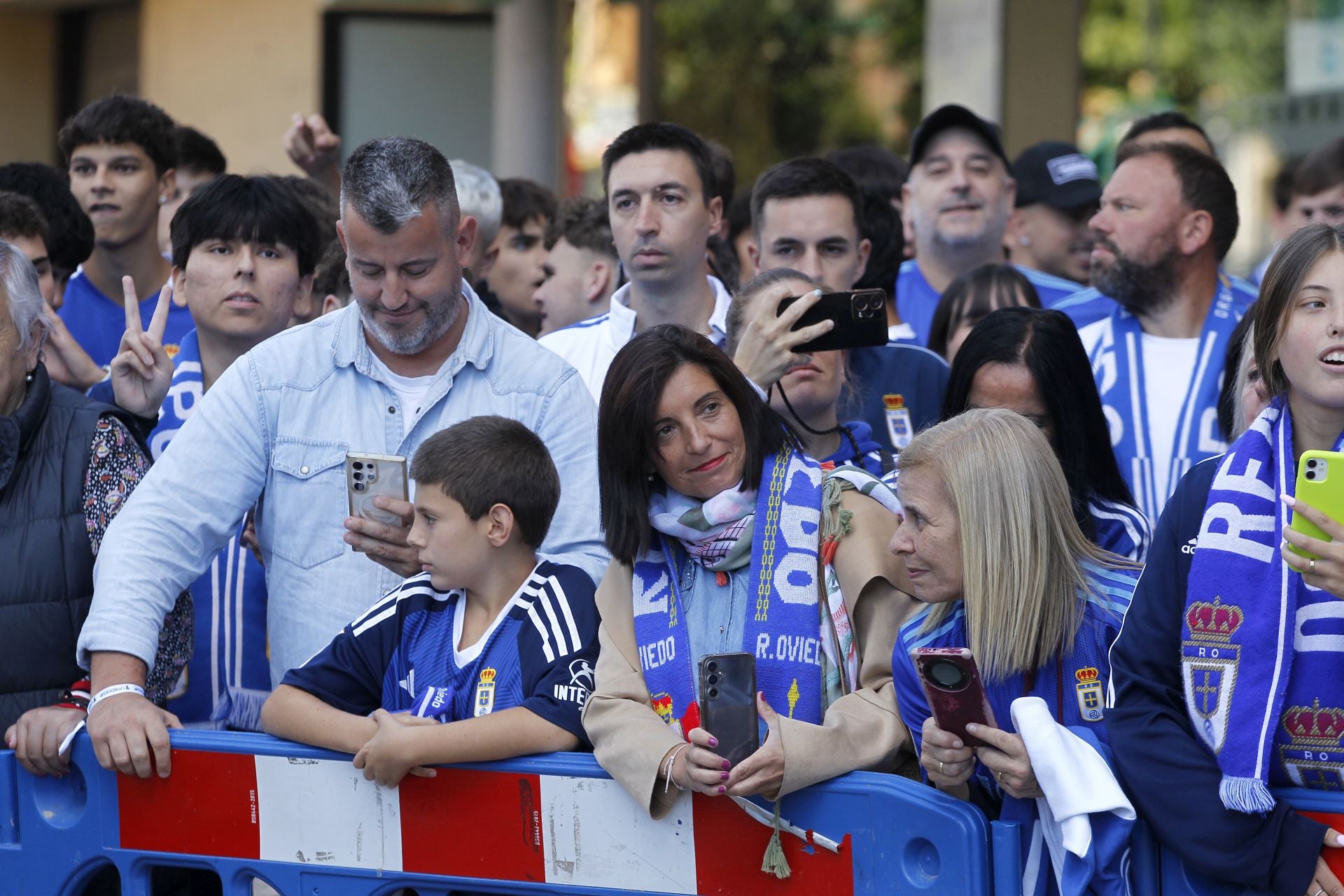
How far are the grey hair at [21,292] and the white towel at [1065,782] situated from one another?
2.56 m

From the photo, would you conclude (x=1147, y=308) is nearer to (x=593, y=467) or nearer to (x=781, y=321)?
(x=781, y=321)

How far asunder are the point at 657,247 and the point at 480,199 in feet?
2.86

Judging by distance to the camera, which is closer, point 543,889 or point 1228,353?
point 543,889

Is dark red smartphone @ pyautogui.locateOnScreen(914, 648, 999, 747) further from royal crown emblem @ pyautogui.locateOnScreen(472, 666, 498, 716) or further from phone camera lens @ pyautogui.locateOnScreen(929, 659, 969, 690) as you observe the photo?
royal crown emblem @ pyautogui.locateOnScreen(472, 666, 498, 716)

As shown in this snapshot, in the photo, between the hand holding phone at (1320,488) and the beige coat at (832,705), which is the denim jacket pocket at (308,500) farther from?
the hand holding phone at (1320,488)

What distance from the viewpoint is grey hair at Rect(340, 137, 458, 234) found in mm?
3768

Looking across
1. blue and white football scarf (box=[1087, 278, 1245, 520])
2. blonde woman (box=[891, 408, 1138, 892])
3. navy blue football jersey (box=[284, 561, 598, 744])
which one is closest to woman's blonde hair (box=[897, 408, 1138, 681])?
blonde woman (box=[891, 408, 1138, 892])

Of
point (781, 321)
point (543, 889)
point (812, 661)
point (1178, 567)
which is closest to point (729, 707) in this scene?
point (812, 661)

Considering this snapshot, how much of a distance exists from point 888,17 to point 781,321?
9355mm

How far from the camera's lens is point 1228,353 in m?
4.41

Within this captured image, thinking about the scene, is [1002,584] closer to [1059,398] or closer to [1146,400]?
[1059,398]

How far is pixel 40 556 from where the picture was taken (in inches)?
144

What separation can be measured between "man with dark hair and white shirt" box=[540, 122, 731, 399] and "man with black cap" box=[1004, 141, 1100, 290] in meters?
2.05

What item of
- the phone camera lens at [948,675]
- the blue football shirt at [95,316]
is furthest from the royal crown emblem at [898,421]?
the blue football shirt at [95,316]
